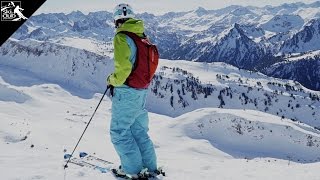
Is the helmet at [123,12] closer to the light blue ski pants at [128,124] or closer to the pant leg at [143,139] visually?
the light blue ski pants at [128,124]

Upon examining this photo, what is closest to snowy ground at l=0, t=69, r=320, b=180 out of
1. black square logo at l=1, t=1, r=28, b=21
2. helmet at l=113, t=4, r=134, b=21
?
helmet at l=113, t=4, r=134, b=21

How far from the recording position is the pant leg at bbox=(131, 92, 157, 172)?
31.2ft

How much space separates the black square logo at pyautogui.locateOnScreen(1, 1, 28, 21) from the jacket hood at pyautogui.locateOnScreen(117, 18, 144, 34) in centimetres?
407

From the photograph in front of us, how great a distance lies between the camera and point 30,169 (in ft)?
30.1

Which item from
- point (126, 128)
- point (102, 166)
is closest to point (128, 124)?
point (126, 128)

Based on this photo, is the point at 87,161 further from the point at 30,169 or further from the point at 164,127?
the point at 164,127

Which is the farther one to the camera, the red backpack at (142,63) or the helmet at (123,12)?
the helmet at (123,12)

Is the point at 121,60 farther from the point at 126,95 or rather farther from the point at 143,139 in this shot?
the point at 143,139

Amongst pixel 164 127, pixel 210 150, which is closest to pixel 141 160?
pixel 210 150

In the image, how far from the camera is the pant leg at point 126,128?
29.6 feet

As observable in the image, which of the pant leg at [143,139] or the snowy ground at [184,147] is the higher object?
the pant leg at [143,139]

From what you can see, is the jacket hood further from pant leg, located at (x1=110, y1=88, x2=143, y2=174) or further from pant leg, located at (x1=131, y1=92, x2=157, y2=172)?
pant leg, located at (x1=131, y1=92, x2=157, y2=172)

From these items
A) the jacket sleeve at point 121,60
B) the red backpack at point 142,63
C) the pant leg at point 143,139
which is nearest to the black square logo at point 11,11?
the jacket sleeve at point 121,60

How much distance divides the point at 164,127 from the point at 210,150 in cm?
862
